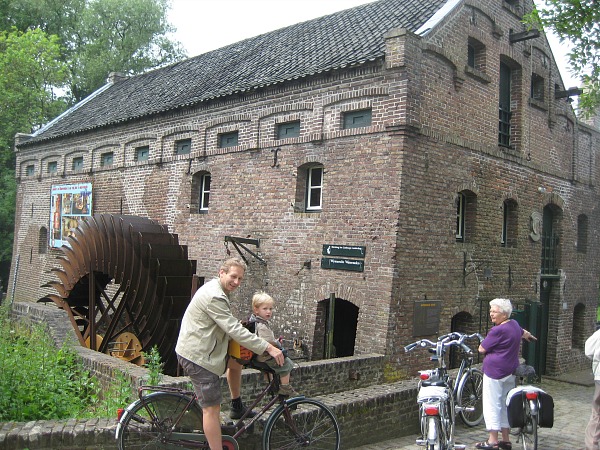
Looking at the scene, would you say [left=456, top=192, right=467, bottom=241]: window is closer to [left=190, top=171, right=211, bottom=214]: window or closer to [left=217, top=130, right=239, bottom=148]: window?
[left=217, top=130, right=239, bottom=148]: window

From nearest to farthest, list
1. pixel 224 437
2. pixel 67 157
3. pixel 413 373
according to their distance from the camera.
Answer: pixel 224 437, pixel 413 373, pixel 67 157

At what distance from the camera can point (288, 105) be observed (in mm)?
11516

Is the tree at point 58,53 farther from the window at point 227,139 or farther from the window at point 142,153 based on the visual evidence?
the window at point 227,139

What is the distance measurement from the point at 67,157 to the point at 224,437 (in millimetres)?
16060

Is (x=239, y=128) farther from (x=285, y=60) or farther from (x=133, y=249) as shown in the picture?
(x=133, y=249)

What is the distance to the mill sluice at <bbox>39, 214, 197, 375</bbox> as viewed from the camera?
444 inches

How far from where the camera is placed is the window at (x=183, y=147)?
1423cm

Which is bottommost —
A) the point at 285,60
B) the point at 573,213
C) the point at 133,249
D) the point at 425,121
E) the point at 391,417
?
the point at 391,417

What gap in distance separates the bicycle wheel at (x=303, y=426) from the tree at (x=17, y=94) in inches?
932

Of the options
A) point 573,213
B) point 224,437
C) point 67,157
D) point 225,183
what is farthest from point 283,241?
point 67,157

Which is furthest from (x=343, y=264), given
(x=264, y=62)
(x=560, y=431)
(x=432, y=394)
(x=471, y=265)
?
(x=264, y=62)

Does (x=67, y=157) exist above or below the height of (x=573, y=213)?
above

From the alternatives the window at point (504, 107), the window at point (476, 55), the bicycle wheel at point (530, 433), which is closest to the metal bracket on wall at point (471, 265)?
the window at point (504, 107)

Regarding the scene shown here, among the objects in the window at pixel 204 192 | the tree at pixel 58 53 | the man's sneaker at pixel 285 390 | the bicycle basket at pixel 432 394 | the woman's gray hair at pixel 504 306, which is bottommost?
the bicycle basket at pixel 432 394
